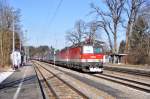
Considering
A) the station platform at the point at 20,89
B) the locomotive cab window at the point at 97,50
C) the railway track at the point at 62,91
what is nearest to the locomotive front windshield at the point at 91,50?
the locomotive cab window at the point at 97,50

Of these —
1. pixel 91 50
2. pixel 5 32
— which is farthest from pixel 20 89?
pixel 5 32

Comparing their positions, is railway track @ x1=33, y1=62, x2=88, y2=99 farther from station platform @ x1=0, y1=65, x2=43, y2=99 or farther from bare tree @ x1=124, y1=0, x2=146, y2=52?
bare tree @ x1=124, y1=0, x2=146, y2=52

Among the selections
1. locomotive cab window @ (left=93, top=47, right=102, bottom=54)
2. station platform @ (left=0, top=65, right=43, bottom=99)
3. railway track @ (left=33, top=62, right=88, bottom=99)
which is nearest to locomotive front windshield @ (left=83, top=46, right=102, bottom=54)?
locomotive cab window @ (left=93, top=47, right=102, bottom=54)

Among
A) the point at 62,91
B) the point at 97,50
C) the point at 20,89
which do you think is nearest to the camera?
the point at 62,91

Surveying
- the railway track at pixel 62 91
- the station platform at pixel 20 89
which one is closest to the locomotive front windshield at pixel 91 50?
the station platform at pixel 20 89

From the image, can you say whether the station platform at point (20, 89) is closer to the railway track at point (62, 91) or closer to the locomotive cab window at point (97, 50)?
the railway track at point (62, 91)

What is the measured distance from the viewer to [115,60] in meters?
89.8

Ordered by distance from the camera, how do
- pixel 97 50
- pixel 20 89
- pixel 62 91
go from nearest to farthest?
1. pixel 62 91
2. pixel 20 89
3. pixel 97 50

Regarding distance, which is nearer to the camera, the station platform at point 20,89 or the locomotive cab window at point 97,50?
the station platform at point 20,89

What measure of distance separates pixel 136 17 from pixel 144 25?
22882 millimetres

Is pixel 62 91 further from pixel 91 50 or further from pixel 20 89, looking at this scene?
pixel 91 50

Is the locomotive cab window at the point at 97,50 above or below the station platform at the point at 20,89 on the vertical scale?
above

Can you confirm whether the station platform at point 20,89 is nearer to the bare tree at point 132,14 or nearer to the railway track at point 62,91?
the railway track at point 62,91

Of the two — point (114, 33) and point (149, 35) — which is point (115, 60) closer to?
point (114, 33)
